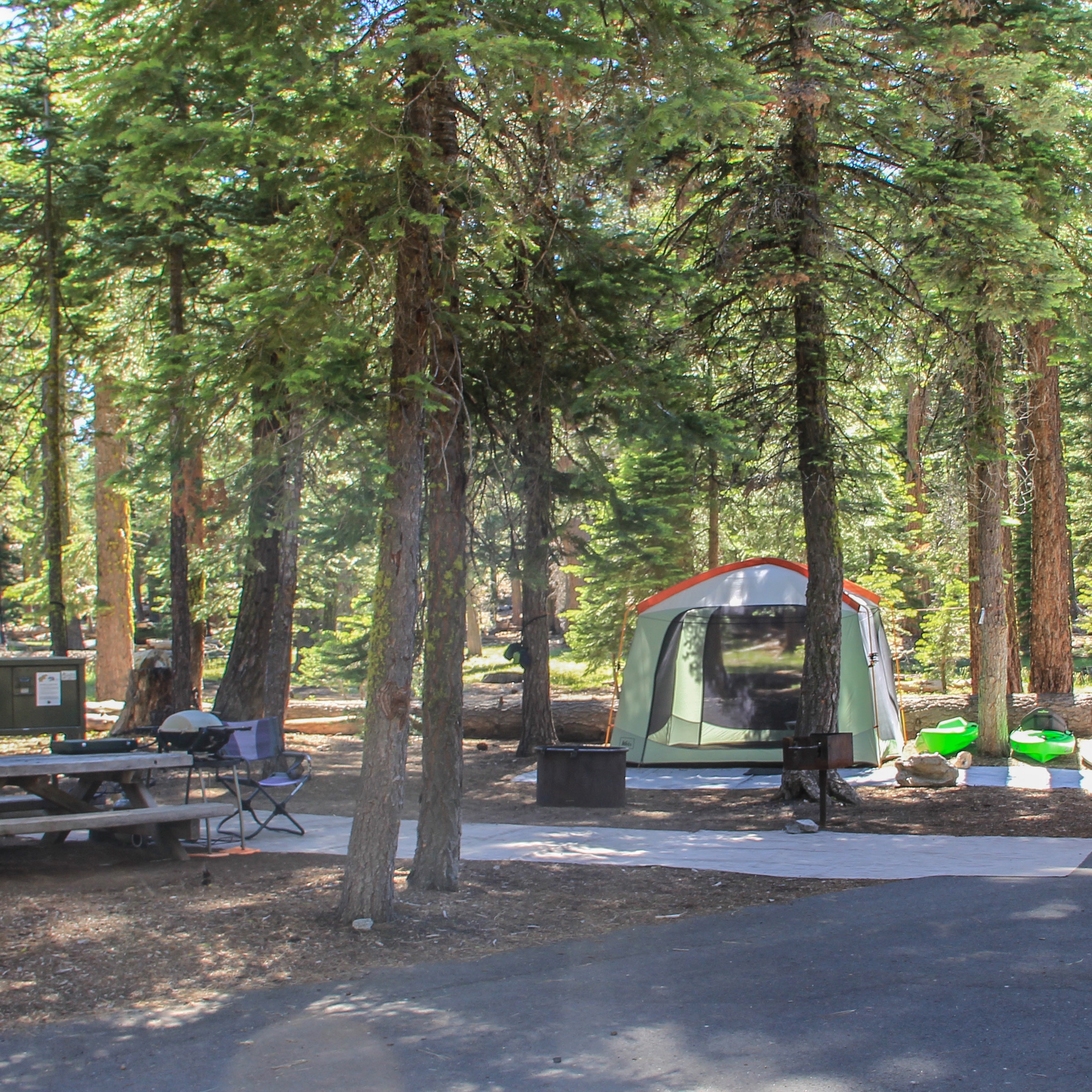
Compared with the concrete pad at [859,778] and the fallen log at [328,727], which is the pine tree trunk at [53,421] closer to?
the fallen log at [328,727]

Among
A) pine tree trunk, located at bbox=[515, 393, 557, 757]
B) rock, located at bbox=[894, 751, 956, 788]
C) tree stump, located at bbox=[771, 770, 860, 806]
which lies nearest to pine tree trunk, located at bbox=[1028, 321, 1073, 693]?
rock, located at bbox=[894, 751, 956, 788]

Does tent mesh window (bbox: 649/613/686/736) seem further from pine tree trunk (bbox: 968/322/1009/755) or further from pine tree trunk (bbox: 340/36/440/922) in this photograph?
pine tree trunk (bbox: 340/36/440/922)

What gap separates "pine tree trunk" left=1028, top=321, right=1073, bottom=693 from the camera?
14484 millimetres

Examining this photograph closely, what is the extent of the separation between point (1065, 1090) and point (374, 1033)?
263 centimetres

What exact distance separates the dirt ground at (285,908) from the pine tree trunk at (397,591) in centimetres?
38

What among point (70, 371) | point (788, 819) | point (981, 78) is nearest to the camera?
point (981, 78)

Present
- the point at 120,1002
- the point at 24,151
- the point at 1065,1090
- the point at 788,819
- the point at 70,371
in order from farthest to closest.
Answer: the point at 70,371 → the point at 24,151 → the point at 788,819 → the point at 120,1002 → the point at 1065,1090

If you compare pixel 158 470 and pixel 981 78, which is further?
pixel 981 78

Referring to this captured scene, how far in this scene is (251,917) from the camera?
6.29 meters

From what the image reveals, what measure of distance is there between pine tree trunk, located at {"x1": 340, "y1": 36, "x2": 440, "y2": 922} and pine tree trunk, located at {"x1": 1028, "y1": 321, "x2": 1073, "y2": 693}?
1063 cm

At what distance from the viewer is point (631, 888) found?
276 inches

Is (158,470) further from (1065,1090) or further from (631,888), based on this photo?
(1065,1090)

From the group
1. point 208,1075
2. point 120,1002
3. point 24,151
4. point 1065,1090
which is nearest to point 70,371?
point 24,151

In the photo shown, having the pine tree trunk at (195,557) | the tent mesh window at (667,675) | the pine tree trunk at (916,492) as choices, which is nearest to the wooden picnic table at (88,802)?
the pine tree trunk at (195,557)
